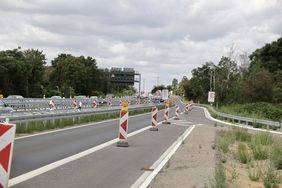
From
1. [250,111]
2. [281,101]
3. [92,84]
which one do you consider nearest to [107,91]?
[92,84]

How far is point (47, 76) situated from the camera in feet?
343

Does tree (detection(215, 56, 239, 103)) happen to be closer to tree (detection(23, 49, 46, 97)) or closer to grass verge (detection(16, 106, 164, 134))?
tree (detection(23, 49, 46, 97))

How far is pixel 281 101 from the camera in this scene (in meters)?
69.8

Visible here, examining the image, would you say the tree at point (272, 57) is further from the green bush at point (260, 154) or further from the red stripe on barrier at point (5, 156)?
the red stripe on barrier at point (5, 156)

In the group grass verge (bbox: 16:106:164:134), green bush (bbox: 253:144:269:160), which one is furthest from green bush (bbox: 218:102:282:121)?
green bush (bbox: 253:144:269:160)

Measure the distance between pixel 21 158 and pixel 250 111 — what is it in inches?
1501

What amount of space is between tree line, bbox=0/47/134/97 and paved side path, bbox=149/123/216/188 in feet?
184

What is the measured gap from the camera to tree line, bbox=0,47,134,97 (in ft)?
232

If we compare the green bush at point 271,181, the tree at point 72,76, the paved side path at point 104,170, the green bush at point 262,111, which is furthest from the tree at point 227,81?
the green bush at point 271,181

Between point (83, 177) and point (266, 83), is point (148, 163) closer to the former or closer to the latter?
point (83, 177)

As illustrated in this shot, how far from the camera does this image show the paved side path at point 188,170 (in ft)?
31.3

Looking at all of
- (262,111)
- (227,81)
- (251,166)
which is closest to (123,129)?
(251,166)

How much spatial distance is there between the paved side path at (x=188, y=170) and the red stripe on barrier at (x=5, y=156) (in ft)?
9.55

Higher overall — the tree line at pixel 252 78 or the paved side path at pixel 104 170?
the tree line at pixel 252 78
